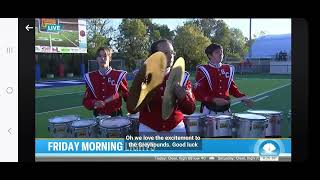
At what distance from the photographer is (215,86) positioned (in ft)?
15.4

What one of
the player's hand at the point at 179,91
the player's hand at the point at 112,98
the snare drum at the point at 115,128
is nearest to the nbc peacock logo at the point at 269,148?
the player's hand at the point at 179,91

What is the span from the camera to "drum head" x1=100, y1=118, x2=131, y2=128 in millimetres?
4602

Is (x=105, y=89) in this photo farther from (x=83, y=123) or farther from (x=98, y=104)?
(x=83, y=123)

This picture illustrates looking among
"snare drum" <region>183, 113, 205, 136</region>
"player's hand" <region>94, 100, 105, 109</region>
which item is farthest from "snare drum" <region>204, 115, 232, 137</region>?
"player's hand" <region>94, 100, 105, 109</region>

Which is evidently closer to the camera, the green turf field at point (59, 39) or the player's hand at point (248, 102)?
the green turf field at point (59, 39)

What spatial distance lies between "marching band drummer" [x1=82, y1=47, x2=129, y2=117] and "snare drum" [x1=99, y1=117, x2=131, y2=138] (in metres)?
0.08

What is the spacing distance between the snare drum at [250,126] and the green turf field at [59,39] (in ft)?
4.67

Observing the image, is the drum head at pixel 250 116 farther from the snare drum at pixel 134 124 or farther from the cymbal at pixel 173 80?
the snare drum at pixel 134 124

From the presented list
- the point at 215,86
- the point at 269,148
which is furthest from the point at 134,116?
the point at 269,148

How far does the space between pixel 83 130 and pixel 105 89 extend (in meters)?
0.37

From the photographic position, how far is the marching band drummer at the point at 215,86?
4.65 metres

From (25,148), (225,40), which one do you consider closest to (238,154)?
(225,40)

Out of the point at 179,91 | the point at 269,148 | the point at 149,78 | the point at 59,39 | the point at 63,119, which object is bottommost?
the point at 269,148

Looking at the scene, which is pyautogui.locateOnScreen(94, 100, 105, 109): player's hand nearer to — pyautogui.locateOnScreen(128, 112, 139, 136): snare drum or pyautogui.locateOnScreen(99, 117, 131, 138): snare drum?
pyautogui.locateOnScreen(99, 117, 131, 138): snare drum
